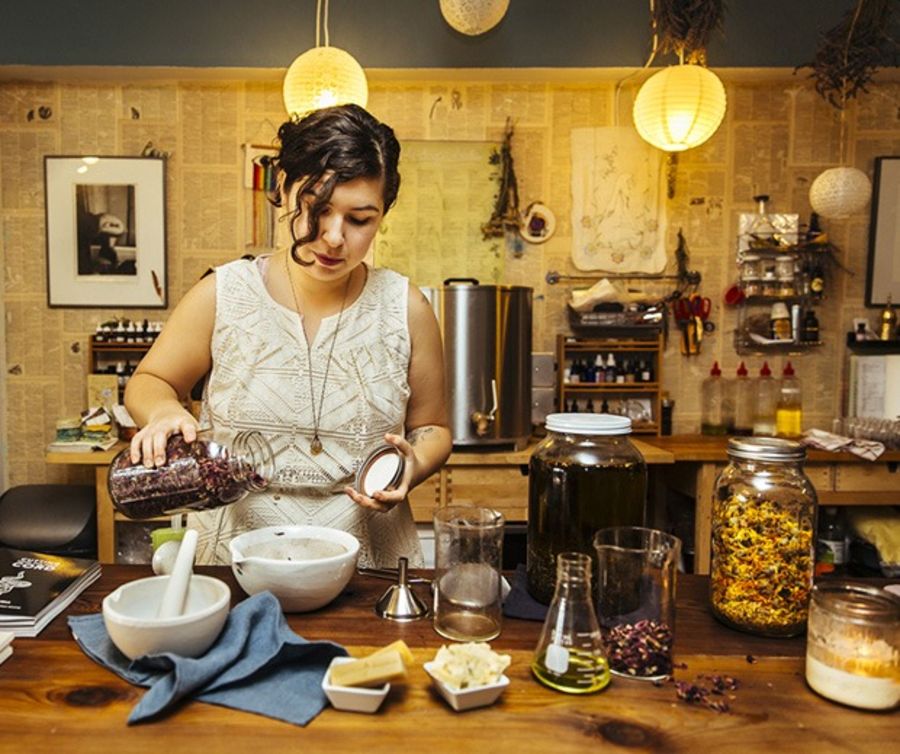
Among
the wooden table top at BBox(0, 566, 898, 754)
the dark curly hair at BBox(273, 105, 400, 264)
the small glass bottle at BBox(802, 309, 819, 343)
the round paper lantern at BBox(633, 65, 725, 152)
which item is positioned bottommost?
the wooden table top at BBox(0, 566, 898, 754)

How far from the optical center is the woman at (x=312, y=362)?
1411mm

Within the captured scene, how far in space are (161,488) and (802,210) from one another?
3422 millimetres

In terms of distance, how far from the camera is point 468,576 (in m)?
1.09

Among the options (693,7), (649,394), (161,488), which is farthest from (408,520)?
(693,7)

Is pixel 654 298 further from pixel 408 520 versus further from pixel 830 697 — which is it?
pixel 830 697

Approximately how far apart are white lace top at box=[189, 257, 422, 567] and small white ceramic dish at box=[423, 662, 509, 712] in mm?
654

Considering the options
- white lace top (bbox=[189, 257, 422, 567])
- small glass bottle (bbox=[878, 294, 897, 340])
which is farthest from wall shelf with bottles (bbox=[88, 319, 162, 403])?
small glass bottle (bbox=[878, 294, 897, 340])

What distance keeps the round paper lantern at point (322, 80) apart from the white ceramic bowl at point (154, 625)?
2.24 m

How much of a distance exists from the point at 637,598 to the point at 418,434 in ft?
2.29

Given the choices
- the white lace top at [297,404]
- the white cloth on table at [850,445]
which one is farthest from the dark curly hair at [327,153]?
the white cloth on table at [850,445]

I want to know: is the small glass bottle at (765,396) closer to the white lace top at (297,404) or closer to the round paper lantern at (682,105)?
the round paper lantern at (682,105)

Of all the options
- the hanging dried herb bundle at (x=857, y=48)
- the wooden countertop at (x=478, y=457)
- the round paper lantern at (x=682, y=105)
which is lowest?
the wooden countertop at (x=478, y=457)

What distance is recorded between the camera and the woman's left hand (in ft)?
3.83

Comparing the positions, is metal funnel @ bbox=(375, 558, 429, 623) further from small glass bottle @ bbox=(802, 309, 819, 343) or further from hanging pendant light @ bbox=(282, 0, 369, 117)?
small glass bottle @ bbox=(802, 309, 819, 343)
